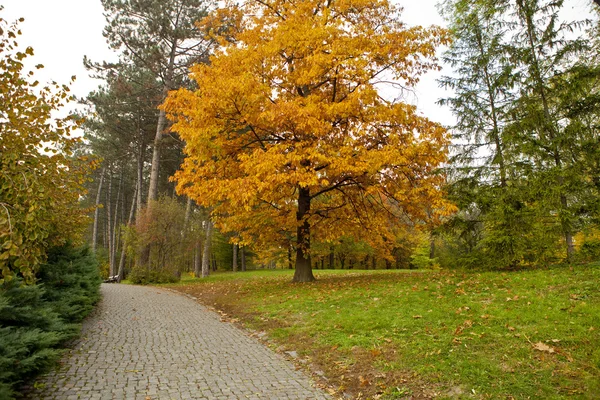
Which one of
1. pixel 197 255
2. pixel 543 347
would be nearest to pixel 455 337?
pixel 543 347

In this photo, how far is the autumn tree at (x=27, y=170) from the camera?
2922mm

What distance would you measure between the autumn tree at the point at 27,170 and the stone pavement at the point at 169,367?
4.39 ft

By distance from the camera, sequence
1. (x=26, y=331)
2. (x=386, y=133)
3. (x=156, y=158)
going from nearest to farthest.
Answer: (x=26, y=331), (x=386, y=133), (x=156, y=158)

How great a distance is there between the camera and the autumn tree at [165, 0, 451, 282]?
866 cm

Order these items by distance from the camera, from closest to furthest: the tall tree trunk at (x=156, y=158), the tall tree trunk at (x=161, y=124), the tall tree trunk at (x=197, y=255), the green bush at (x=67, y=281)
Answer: the green bush at (x=67, y=281) < the tall tree trunk at (x=161, y=124) < the tall tree trunk at (x=156, y=158) < the tall tree trunk at (x=197, y=255)

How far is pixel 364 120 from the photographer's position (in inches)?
375

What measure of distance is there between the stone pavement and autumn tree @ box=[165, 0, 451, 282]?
3.20 meters

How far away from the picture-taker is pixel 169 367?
4.72 m

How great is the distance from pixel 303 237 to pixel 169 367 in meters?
6.86

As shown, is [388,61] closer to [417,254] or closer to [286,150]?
[286,150]

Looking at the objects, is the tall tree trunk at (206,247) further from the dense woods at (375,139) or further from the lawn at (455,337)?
the lawn at (455,337)

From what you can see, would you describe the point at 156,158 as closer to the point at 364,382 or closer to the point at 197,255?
the point at 197,255

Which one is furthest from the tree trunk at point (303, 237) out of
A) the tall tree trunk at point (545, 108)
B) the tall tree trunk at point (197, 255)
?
the tall tree trunk at point (197, 255)

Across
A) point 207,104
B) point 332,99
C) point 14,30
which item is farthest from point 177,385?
point 332,99
